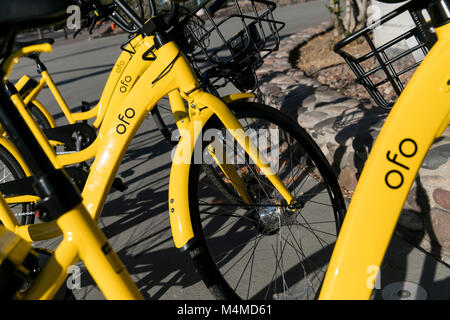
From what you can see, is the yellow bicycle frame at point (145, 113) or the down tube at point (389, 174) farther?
the yellow bicycle frame at point (145, 113)

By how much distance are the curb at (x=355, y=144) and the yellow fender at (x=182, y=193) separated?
1293 millimetres

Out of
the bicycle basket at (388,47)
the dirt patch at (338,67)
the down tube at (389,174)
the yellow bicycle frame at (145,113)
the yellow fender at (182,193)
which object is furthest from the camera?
the dirt patch at (338,67)

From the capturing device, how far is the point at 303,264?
245 centimetres

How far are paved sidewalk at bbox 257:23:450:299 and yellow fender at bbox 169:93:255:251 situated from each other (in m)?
1.08

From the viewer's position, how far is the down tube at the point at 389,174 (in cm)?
118

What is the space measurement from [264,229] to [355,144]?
0.91 m

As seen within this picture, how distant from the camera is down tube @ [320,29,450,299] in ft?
3.89

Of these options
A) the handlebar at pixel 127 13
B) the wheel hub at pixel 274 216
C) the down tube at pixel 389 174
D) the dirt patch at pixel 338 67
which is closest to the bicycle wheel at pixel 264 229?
the wheel hub at pixel 274 216

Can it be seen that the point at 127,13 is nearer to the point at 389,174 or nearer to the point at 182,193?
the point at 182,193

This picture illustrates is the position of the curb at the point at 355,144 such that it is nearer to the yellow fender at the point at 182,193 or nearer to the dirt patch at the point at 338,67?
the dirt patch at the point at 338,67

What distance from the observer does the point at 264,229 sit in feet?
7.93

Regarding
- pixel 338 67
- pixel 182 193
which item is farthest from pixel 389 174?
pixel 338 67

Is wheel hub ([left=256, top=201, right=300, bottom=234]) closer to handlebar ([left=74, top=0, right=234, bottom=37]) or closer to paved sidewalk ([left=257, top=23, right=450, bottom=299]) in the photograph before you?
paved sidewalk ([left=257, top=23, right=450, bottom=299])

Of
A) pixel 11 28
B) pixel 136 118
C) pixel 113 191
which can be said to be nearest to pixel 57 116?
pixel 113 191
